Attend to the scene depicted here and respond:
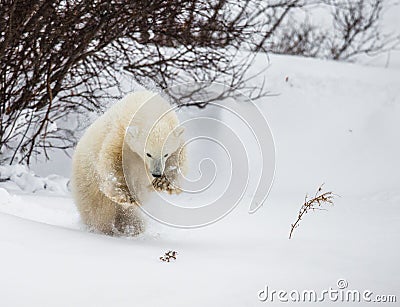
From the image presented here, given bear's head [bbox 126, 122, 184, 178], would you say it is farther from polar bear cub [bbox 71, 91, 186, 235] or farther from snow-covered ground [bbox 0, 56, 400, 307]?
snow-covered ground [bbox 0, 56, 400, 307]

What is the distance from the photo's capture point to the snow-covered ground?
243 centimetres

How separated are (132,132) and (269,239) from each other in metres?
1.03

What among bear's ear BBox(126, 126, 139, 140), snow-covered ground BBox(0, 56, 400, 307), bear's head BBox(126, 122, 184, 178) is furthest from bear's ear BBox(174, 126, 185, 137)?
snow-covered ground BBox(0, 56, 400, 307)

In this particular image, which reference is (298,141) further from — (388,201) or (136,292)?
(136,292)

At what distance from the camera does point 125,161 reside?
3701 millimetres

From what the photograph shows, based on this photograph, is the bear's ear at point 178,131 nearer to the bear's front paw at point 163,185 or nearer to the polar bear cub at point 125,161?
the polar bear cub at point 125,161


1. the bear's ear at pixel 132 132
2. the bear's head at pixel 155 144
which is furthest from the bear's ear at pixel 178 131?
the bear's ear at pixel 132 132

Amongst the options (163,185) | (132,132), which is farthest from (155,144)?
(163,185)

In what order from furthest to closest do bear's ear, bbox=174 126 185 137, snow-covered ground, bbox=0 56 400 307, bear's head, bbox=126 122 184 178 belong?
bear's ear, bbox=174 126 185 137
bear's head, bbox=126 122 184 178
snow-covered ground, bbox=0 56 400 307

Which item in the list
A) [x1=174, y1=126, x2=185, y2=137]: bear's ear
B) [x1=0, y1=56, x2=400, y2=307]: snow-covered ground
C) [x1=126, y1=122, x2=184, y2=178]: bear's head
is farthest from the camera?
[x1=174, y1=126, x2=185, y2=137]: bear's ear

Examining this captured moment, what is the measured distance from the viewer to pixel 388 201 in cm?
595

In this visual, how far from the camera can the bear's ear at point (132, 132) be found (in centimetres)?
363

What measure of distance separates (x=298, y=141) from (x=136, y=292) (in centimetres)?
542

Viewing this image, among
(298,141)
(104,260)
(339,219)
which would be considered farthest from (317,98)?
(104,260)
